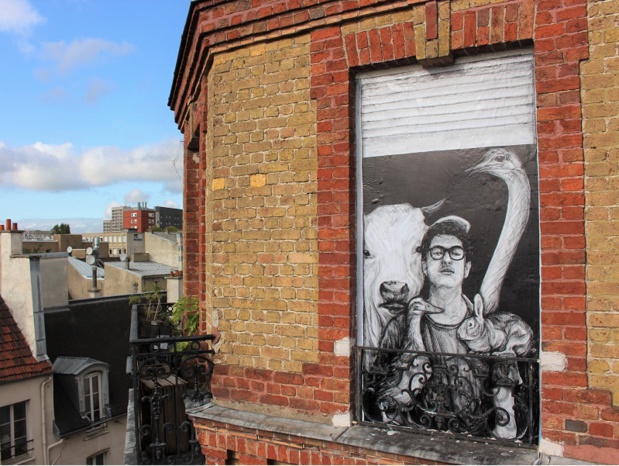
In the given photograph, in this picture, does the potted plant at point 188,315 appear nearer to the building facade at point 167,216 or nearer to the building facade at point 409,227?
the building facade at point 409,227

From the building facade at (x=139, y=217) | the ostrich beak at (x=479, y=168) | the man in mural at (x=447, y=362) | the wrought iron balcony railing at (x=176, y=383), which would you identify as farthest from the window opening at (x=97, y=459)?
the building facade at (x=139, y=217)

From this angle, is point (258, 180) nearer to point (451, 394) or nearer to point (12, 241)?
point (451, 394)

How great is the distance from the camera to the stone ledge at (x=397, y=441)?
11.5 ft

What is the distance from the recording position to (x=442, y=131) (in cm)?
399

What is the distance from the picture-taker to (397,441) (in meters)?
3.79

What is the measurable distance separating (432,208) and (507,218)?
56 centimetres

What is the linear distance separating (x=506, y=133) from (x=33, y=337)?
15.4m

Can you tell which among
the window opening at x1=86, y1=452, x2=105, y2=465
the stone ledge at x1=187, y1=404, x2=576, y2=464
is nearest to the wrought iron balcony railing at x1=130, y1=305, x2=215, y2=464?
the stone ledge at x1=187, y1=404, x2=576, y2=464

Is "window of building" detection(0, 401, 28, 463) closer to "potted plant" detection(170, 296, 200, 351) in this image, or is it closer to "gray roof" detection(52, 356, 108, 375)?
"gray roof" detection(52, 356, 108, 375)

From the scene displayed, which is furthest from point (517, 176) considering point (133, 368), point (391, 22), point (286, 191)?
point (133, 368)

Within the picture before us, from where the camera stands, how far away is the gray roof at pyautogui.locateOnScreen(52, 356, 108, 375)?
50.1ft

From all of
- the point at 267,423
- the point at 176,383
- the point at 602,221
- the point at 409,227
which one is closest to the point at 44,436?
the point at 176,383

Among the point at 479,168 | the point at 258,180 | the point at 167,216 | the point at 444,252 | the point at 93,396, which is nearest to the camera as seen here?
the point at 479,168

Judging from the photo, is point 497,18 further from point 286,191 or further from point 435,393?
point 435,393
